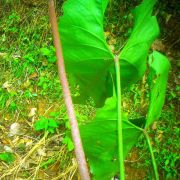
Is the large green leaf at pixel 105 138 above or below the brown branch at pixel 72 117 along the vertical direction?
below

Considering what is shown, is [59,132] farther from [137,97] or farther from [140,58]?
[140,58]

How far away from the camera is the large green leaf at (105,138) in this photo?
0.92 m


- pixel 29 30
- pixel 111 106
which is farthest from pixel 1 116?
pixel 111 106

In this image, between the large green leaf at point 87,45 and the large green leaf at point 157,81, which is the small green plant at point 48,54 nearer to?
the large green leaf at point 87,45

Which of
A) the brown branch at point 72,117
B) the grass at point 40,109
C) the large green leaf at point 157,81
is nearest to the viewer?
the brown branch at point 72,117

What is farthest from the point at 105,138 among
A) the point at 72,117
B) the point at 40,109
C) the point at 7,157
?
the point at 40,109

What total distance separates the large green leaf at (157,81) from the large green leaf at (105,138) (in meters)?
0.08

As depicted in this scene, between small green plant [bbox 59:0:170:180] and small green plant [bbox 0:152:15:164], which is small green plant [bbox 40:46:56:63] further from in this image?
small green plant [bbox 59:0:170:180]

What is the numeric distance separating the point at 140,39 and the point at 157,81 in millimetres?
120

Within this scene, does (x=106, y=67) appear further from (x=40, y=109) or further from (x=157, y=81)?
(x=40, y=109)

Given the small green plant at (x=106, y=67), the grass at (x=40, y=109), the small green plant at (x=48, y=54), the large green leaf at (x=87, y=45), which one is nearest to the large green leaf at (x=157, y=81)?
the small green plant at (x=106, y=67)

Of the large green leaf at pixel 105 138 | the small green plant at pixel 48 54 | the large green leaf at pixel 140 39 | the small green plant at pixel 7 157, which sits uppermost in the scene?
the large green leaf at pixel 140 39

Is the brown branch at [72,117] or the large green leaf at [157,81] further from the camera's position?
the large green leaf at [157,81]

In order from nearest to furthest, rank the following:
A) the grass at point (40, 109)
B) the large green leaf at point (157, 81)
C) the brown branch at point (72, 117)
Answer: the brown branch at point (72, 117)
the large green leaf at point (157, 81)
the grass at point (40, 109)
